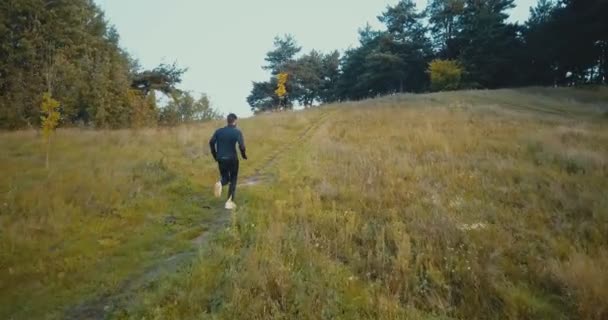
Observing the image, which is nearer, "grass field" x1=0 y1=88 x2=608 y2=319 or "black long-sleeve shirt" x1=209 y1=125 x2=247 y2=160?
"grass field" x1=0 y1=88 x2=608 y2=319


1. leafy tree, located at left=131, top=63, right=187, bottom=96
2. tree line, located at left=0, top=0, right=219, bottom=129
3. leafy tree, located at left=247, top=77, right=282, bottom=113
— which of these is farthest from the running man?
leafy tree, located at left=247, top=77, right=282, bottom=113

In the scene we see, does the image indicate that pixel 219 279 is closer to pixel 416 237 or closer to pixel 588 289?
pixel 416 237

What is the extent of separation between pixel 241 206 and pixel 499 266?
17.0 ft

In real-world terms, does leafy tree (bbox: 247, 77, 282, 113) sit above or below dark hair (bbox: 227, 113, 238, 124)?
above

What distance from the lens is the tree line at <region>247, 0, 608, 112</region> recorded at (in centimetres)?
4272

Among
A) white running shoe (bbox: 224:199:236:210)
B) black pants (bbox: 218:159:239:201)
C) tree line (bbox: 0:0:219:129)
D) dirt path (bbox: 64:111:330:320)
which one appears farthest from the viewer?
tree line (bbox: 0:0:219:129)

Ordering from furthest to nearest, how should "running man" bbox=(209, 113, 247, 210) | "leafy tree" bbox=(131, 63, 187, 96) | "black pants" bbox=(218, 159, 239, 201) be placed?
"leafy tree" bbox=(131, 63, 187, 96), "running man" bbox=(209, 113, 247, 210), "black pants" bbox=(218, 159, 239, 201)

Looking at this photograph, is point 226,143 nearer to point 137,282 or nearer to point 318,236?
point 318,236

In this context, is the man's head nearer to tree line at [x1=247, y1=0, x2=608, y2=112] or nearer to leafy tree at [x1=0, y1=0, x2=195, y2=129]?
leafy tree at [x1=0, y1=0, x2=195, y2=129]

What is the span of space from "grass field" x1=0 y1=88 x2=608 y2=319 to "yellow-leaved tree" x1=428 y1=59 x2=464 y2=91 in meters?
36.5

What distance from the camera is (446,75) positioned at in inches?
1925

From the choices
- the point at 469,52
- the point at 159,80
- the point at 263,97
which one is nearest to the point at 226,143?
the point at 159,80

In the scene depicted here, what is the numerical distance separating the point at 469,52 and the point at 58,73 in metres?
46.5

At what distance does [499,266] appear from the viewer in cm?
584
